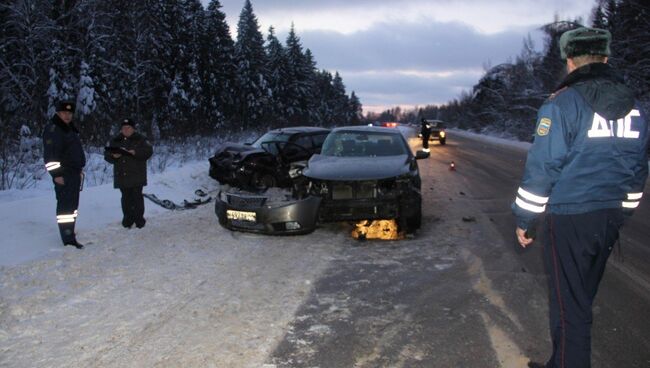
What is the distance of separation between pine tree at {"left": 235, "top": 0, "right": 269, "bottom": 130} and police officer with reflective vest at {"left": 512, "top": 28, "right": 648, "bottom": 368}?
47.4m

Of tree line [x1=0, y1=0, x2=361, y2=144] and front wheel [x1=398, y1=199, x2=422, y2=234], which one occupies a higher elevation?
tree line [x1=0, y1=0, x2=361, y2=144]

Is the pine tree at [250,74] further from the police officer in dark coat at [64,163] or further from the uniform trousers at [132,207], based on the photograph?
the police officer in dark coat at [64,163]

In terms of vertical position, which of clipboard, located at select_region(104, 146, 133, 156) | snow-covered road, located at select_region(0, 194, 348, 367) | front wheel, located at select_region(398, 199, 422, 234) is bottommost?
snow-covered road, located at select_region(0, 194, 348, 367)

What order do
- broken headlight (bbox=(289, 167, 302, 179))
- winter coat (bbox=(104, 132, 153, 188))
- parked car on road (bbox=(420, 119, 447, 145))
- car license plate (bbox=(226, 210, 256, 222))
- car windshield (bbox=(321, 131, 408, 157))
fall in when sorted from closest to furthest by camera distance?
car license plate (bbox=(226, 210, 256, 222)) < broken headlight (bbox=(289, 167, 302, 179)) < winter coat (bbox=(104, 132, 153, 188)) < car windshield (bbox=(321, 131, 408, 157)) < parked car on road (bbox=(420, 119, 447, 145))

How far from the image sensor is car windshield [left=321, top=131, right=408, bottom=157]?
337 inches

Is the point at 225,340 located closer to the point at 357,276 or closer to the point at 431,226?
the point at 357,276

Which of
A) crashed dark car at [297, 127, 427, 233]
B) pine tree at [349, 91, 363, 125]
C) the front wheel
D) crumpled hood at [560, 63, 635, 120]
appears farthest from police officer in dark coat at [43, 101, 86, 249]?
pine tree at [349, 91, 363, 125]

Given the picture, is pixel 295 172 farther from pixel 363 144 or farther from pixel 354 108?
pixel 354 108

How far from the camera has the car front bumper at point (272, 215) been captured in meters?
6.98

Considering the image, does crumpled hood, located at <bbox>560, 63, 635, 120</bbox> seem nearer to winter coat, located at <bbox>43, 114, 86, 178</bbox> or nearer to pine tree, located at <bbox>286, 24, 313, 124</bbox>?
winter coat, located at <bbox>43, 114, 86, 178</bbox>

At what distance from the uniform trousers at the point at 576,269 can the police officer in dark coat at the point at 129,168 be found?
256 inches

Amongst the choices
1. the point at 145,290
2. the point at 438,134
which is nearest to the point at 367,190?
the point at 145,290

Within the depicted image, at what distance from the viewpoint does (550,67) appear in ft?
128

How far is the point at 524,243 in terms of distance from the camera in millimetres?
2930
